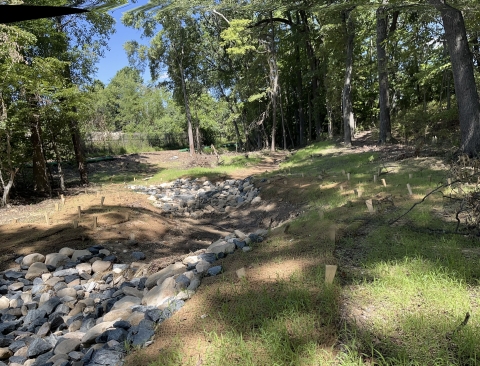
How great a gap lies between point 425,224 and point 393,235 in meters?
0.48

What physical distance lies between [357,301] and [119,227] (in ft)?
17.6

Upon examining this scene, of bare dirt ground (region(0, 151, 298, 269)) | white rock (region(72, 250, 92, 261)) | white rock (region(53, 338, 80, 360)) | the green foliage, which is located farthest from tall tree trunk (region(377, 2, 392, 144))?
white rock (region(53, 338, 80, 360))

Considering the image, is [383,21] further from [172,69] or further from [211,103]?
[211,103]

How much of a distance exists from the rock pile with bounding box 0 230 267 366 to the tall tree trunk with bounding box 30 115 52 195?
6225mm

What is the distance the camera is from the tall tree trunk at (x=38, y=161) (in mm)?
9893

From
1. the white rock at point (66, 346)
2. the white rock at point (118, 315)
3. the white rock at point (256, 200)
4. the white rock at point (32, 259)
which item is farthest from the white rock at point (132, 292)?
the white rock at point (256, 200)

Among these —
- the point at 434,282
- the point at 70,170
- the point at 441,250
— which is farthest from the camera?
the point at 70,170

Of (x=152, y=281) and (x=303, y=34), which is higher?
Result: (x=303, y=34)

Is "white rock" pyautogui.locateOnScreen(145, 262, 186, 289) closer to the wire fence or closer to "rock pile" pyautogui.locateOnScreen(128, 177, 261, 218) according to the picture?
"rock pile" pyautogui.locateOnScreen(128, 177, 261, 218)

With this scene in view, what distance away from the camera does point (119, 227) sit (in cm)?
652

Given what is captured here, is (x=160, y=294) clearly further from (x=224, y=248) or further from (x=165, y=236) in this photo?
(x=165, y=236)

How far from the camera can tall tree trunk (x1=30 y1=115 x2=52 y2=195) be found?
9.89 meters

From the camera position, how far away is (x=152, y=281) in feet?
12.0

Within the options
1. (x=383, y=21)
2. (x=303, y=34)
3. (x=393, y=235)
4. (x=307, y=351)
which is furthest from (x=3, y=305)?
(x=303, y=34)
